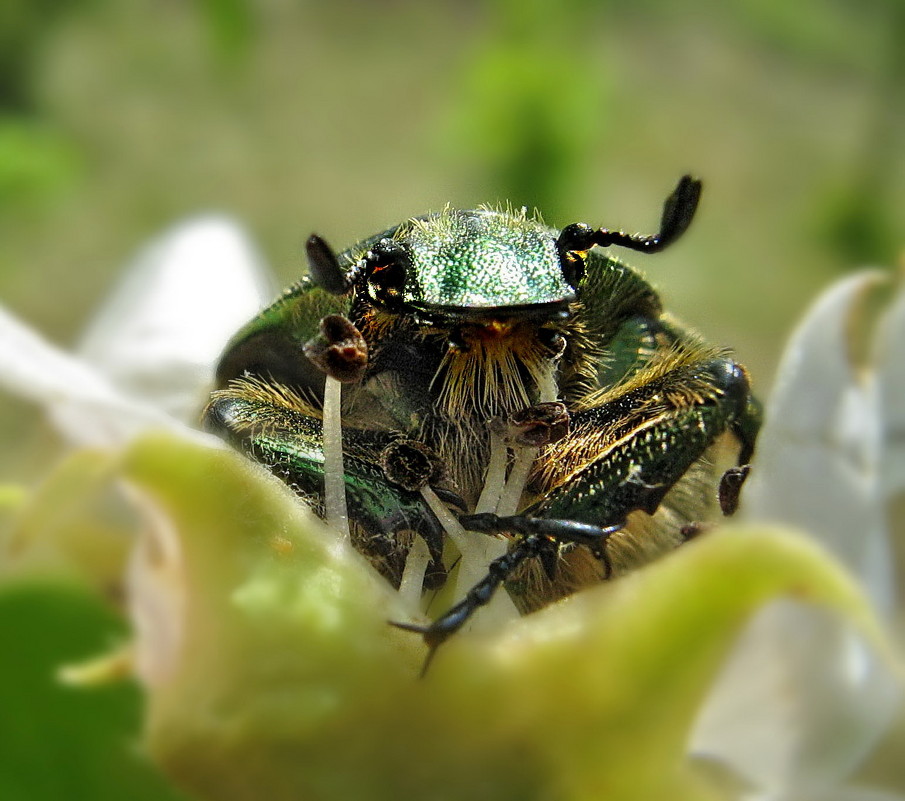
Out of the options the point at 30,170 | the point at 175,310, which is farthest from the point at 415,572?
the point at 30,170

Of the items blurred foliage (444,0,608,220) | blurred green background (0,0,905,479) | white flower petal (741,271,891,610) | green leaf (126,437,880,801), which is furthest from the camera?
blurred green background (0,0,905,479)

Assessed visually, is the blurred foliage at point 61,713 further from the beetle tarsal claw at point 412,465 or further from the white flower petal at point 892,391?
the white flower petal at point 892,391

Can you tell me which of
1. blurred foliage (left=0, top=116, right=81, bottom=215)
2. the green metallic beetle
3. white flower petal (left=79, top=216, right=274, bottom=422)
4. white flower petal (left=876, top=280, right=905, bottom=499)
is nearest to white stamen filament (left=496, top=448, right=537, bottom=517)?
the green metallic beetle

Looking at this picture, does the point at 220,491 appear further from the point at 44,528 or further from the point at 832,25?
the point at 832,25

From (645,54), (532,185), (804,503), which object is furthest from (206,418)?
(645,54)

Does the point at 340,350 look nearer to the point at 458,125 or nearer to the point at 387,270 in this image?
the point at 387,270

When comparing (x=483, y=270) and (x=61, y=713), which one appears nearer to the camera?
(x=483, y=270)

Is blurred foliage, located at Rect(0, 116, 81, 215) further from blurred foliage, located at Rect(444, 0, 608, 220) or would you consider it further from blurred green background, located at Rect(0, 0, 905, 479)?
blurred foliage, located at Rect(444, 0, 608, 220)
